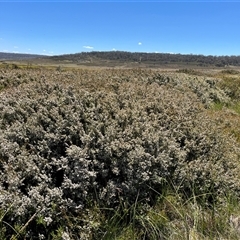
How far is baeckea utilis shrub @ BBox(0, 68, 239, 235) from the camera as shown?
312 centimetres

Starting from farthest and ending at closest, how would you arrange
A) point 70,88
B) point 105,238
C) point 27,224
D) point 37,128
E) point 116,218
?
1. point 70,88
2. point 37,128
3. point 116,218
4. point 105,238
5. point 27,224

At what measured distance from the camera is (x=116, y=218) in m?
3.13

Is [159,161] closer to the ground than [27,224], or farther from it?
farther from it

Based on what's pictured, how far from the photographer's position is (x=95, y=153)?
3.51 m

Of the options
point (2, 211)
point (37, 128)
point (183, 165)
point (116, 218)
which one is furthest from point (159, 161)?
point (2, 211)

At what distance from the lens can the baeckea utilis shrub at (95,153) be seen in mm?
3119

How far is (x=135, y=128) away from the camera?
372 cm

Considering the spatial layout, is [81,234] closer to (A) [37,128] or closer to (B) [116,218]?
(B) [116,218]

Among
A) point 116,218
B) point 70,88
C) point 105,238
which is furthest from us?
point 70,88

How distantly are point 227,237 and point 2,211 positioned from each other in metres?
2.19

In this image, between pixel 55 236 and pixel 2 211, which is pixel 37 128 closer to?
pixel 2 211

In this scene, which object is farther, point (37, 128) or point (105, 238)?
point (37, 128)

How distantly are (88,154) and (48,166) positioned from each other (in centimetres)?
47

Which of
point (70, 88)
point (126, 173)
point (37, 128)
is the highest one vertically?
point (70, 88)
